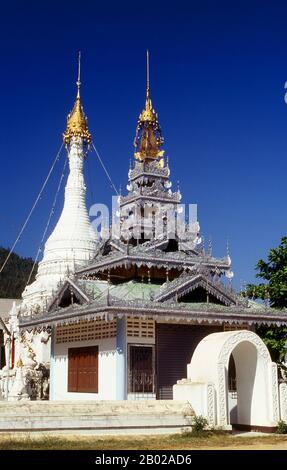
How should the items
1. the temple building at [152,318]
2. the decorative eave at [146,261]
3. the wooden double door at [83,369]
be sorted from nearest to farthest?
the temple building at [152,318] → the wooden double door at [83,369] → the decorative eave at [146,261]

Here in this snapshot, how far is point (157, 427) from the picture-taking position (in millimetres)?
21719

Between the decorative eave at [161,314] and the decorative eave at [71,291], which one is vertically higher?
the decorative eave at [71,291]

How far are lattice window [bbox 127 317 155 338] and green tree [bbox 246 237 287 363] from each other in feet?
22.2

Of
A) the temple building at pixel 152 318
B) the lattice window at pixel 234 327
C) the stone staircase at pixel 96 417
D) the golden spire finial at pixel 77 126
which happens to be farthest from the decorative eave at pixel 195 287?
the golden spire finial at pixel 77 126

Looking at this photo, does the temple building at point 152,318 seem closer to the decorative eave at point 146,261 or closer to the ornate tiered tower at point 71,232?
the decorative eave at point 146,261

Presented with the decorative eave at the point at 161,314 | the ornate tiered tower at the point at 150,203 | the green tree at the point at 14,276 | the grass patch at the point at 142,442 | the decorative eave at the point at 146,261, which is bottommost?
the grass patch at the point at 142,442

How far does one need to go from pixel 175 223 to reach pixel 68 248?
16.9 metres

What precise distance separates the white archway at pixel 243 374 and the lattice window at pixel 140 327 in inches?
162

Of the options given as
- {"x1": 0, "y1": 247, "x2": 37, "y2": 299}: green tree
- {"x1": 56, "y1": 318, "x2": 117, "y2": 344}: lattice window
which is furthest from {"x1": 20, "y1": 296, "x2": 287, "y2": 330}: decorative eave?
{"x1": 0, "y1": 247, "x2": 37, "y2": 299}: green tree

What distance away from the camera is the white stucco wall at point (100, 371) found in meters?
26.9

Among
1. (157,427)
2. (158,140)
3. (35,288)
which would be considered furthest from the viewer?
(35,288)

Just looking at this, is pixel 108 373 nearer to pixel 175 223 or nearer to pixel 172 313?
pixel 172 313

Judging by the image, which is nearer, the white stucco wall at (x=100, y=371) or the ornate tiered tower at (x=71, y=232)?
the white stucco wall at (x=100, y=371)
